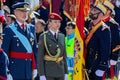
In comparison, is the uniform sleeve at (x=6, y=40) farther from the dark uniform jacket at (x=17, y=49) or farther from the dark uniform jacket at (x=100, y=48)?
the dark uniform jacket at (x=100, y=48)

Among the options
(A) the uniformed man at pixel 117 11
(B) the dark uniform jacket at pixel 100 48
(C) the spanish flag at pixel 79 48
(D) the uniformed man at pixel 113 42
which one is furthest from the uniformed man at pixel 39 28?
(A) the uniformed man at pixel 117 11

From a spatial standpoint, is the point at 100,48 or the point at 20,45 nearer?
the point at 20,45

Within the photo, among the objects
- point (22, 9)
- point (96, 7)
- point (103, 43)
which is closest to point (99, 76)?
point (103, 43)

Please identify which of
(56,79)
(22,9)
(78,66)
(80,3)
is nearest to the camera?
(22,9)

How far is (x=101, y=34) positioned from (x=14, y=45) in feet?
4.91

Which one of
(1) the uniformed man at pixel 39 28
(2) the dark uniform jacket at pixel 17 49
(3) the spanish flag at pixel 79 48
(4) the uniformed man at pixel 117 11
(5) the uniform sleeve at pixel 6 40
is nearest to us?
(5) the uniform sleeve at pixel 6 40

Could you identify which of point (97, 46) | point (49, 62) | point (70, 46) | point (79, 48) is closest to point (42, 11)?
point (70, 46)

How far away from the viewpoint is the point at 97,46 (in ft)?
29.6

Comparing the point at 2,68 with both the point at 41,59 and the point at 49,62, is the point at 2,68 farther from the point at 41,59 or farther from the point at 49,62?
the point at 49,62

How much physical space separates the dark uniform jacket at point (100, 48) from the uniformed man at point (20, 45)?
43.0 inches

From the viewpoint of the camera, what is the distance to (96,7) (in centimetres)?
923

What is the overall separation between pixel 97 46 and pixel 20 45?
137cm

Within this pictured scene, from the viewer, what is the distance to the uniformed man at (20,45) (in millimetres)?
8352

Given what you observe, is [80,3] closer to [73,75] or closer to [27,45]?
[73,75]
